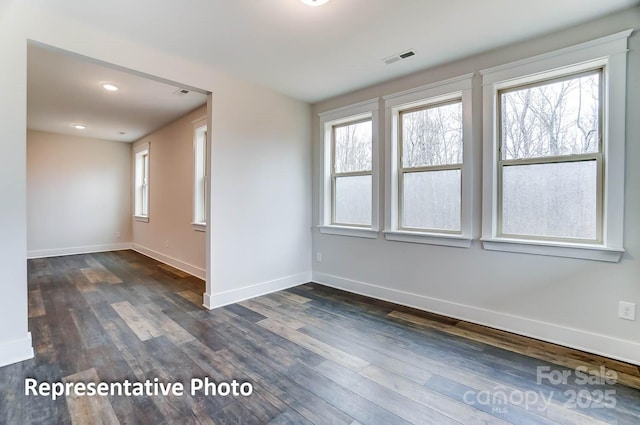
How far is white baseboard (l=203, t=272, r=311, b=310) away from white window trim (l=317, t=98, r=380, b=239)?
0.78 meters

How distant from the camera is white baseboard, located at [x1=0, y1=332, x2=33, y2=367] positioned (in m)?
2.09

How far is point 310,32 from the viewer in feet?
8.20

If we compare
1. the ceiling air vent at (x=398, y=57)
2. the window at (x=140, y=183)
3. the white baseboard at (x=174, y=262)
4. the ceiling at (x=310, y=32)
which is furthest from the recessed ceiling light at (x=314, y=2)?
the window at (x=140, y=183)

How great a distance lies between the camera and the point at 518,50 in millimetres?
2645

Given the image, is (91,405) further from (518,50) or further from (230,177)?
(518,50)

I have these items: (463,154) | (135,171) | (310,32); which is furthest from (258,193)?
(135,171)

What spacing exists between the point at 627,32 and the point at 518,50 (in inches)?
27.2

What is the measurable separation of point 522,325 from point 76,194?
8.22m

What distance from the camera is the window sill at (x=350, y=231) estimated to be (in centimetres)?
369

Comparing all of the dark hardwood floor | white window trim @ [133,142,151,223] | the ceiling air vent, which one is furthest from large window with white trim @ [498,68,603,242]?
white window trim @ [133,142,151,223]

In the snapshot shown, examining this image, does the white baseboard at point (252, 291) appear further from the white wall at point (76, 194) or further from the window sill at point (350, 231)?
the white wall at point (76, 194)

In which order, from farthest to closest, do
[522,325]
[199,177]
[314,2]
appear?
1. [199,177]
2. [522,325]
3. [314,2]

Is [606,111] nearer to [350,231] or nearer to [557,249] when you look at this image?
[557,249]

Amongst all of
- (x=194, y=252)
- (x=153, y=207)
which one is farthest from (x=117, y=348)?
(x=153, y=207)
